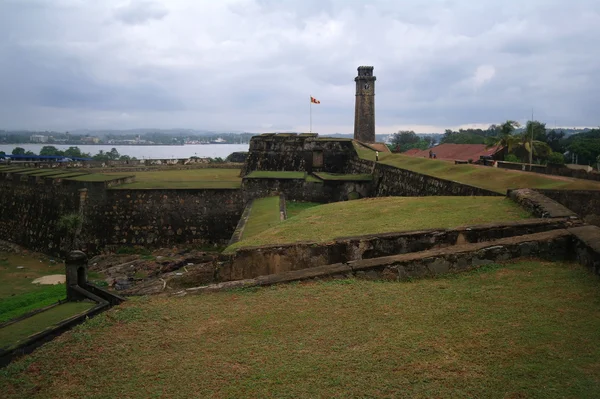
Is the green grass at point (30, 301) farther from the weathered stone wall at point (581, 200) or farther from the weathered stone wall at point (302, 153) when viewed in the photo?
the weathered stone wall at point (302, 153)

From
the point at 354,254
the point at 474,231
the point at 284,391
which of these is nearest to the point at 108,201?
the point at 354,254

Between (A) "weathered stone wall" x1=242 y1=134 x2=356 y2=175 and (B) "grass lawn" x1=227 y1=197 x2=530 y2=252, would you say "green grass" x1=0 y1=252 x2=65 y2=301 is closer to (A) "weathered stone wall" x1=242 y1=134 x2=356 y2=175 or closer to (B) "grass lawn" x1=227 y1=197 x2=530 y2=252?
(B) "grass lawn" x1=227 y1=197 x2=530 y2=252

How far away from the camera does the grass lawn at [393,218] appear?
7.72 metres

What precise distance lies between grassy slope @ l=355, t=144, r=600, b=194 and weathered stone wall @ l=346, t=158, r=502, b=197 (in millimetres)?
295

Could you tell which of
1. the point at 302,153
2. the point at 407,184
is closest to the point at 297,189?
the point at 407,184

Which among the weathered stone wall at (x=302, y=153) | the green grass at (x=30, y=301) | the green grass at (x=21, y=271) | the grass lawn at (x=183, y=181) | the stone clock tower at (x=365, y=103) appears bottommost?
the green grass at (x=21, y=271)

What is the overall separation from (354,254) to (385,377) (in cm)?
362

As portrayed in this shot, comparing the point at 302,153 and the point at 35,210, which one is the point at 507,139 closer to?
the point at 302,153

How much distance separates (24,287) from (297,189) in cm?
966

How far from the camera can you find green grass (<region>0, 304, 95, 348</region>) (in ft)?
16.5

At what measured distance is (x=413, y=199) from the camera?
11.2 m

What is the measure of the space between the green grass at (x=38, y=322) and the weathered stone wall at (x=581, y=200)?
9.10 m

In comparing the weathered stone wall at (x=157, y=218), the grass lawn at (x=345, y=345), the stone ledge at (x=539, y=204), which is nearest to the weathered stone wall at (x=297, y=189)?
the weathered stone wall at (x=157, y=218)

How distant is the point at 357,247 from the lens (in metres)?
7.04
